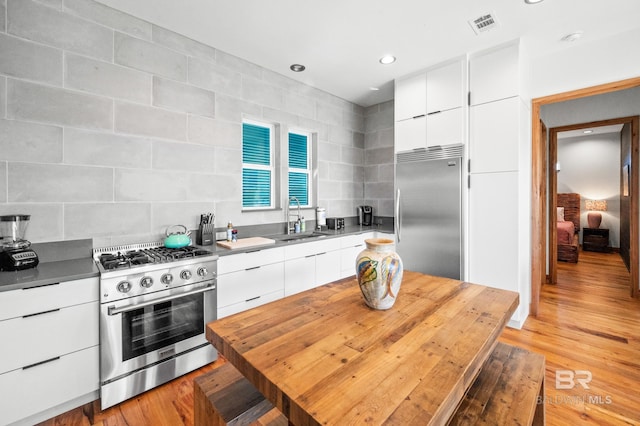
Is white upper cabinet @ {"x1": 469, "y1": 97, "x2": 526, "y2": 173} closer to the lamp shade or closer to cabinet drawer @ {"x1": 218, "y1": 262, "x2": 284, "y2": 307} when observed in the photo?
cabinet drawer @ {"x1": 218, "y1": 262, "x2": 284, "y2": 307}

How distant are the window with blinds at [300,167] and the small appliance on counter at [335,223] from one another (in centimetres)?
37

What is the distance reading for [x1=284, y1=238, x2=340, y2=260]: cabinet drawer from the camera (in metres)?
2.91

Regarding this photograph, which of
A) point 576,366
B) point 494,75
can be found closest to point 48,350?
point 576,366

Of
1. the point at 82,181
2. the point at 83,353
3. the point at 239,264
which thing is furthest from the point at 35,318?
the point at 239,264

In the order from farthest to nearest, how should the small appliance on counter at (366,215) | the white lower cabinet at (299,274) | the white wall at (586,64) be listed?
the small appliance on counter at (366,215) → the white lower cabinet at (299,274) → the white wall at (586,64)

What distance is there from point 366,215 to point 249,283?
7.78ft

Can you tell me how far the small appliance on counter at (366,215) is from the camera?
4.43m

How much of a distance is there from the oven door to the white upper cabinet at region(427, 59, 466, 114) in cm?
299

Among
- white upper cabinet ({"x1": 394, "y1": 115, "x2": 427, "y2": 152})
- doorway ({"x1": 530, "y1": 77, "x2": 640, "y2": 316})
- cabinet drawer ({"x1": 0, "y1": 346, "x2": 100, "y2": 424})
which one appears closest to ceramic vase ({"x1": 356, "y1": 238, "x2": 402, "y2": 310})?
cabinet drawer ({"x1": 0, "y1": 346, "x2": 100, "y2": 424})

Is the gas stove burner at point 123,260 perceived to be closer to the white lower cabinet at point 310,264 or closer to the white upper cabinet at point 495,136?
the white lower cabinet at point 310,264

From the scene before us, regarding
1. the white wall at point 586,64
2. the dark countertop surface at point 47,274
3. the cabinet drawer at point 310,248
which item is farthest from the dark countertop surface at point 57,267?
the white wall at point 586,64

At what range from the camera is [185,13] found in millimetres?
2359

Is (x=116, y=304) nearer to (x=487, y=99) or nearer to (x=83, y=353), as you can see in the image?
(x=83, y=353)

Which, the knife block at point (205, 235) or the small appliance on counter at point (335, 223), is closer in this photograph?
the knife block at point (205, 235)
